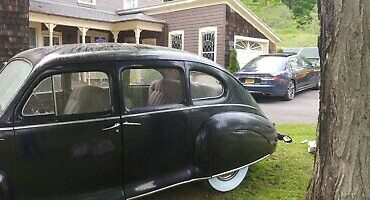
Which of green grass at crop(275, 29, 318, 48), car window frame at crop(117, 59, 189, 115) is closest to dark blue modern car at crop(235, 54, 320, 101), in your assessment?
car window frame at crop(117, 59, 189, 115)

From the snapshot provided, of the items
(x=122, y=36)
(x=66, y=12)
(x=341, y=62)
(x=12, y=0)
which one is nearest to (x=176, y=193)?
(x=341, y=62)

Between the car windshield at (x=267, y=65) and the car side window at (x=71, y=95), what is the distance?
9.56 meters

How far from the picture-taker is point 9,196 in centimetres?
335

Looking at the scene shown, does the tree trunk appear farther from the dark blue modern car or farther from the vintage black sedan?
the dark blue modern car

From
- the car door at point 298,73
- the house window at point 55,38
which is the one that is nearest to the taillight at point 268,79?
the car door at point 298,73

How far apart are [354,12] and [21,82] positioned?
9.89 ft

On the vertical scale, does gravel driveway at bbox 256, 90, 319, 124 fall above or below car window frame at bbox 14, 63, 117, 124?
below

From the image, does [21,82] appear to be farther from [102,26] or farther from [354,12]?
[102,26]

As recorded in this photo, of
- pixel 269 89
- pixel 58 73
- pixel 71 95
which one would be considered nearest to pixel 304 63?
pixel 269 89

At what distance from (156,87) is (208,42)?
1440cm

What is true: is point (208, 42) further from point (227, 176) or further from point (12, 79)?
point (12, 79)

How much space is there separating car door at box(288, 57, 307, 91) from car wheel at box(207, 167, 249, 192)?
9.26m

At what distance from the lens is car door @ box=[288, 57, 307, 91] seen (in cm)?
1358

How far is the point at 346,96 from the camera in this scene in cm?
341
